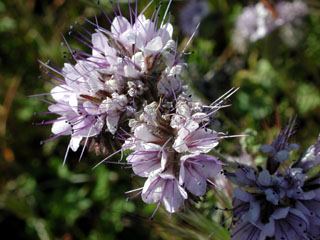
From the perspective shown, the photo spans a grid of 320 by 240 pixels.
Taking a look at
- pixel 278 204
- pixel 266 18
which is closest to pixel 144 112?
pixel 278 204

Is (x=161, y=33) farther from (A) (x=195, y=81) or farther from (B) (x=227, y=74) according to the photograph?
(B) (x=227, y=74)

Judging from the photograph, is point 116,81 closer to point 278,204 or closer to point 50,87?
point 278,204

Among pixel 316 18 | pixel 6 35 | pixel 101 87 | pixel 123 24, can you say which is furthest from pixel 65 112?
pixel 316 18

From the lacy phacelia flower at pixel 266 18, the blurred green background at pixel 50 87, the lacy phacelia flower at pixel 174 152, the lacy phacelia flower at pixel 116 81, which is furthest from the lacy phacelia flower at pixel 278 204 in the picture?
the lacy phacelia flower at pixel 266 18

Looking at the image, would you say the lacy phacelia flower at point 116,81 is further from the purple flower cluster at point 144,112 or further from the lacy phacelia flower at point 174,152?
the lacy phacelia flower at point 174,152

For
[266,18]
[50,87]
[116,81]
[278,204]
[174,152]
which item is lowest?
[266,18]
